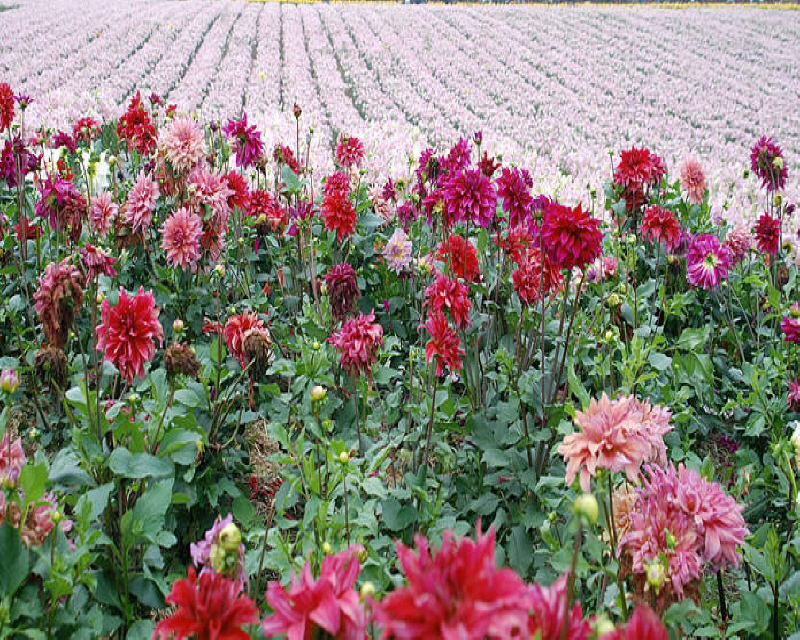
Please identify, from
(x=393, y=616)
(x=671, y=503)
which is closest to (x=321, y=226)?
(x=671, y=503)

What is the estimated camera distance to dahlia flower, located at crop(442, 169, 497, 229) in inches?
90.1

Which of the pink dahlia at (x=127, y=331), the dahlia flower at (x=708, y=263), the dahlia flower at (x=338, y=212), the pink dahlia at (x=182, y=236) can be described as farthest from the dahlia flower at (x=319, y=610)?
the dahlia flower at (x=708, y=263)

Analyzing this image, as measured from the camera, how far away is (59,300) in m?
1.74

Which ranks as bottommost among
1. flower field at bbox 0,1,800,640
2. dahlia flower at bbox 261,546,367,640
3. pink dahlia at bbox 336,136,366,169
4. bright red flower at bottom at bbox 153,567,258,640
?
flower field at bbox 0,1,800,640

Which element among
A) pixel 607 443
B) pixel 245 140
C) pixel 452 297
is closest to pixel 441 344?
pixel 452 297

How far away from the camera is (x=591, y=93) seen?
40.6ft

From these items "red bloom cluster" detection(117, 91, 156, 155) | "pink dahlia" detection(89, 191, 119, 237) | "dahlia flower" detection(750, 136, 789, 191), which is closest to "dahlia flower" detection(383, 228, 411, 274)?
"pink dahlia" detection(89, 191, 119, 237)

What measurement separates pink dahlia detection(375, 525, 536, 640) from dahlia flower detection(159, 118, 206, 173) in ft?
8.16

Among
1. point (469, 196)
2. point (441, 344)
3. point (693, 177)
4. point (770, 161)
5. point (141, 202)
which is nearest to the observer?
point (441, 344)

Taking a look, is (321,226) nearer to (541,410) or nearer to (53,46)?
(541,410)

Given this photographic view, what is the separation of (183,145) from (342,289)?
107cm

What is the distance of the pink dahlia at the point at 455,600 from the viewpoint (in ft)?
2.13

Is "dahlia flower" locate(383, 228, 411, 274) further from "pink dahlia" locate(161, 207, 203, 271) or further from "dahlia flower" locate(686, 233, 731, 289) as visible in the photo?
"dahlia flower" locate(686, 233, 731, 289)

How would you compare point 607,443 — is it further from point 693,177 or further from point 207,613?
point 693,177
